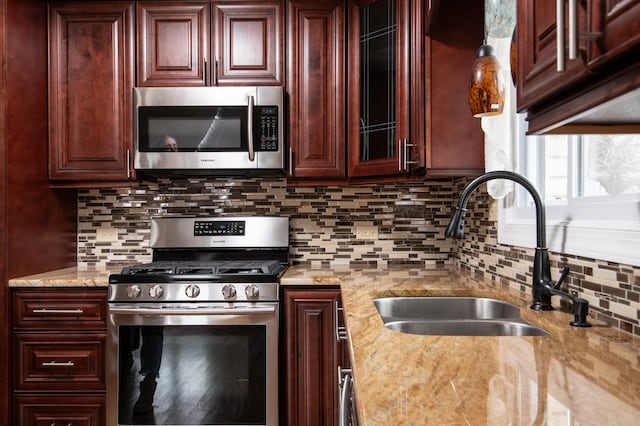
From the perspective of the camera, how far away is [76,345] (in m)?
2.23

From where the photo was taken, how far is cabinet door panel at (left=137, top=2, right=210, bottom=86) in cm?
249

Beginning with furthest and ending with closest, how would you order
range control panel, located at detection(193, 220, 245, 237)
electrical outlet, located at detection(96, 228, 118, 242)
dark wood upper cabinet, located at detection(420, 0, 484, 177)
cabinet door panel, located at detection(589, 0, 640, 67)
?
electrical outlet, located at detection(96, 228, 118, 242) → range control panel, located at detection(193, 220, 245, 237) → dark wood upper cabinet, located at detection(420, 0, 484, 177) → cabinet door panel, located at detection(589, 0, 640, 67)

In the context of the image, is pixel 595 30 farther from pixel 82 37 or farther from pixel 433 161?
pixel 82 37

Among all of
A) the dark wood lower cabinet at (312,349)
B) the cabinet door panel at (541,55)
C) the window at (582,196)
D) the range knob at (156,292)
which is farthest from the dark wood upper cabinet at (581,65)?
the range knob at (156,292)

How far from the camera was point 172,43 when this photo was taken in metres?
2.50

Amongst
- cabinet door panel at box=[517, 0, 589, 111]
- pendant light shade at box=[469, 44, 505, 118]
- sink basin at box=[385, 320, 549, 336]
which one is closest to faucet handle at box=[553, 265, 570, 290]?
sink basin at box=[385, 320, 549, 336]

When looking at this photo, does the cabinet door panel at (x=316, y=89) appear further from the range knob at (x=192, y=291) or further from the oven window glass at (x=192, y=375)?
the oven window glass at (x=192, y=375)

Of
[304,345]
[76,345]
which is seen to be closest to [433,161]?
[304,345]

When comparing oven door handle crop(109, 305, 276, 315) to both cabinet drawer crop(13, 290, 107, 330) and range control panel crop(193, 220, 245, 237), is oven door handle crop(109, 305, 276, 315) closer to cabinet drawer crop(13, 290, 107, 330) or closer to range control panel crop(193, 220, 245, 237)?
cabinet drawer crop(13, 290, 107, 330)

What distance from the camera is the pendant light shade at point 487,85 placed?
1.21m

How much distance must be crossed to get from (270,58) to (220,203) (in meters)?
0.86

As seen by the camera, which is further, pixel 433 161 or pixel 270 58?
pixel 270 58

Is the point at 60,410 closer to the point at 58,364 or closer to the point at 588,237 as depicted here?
the point at 58,364

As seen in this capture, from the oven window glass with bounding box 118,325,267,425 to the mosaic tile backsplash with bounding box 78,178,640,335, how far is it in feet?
2.42
